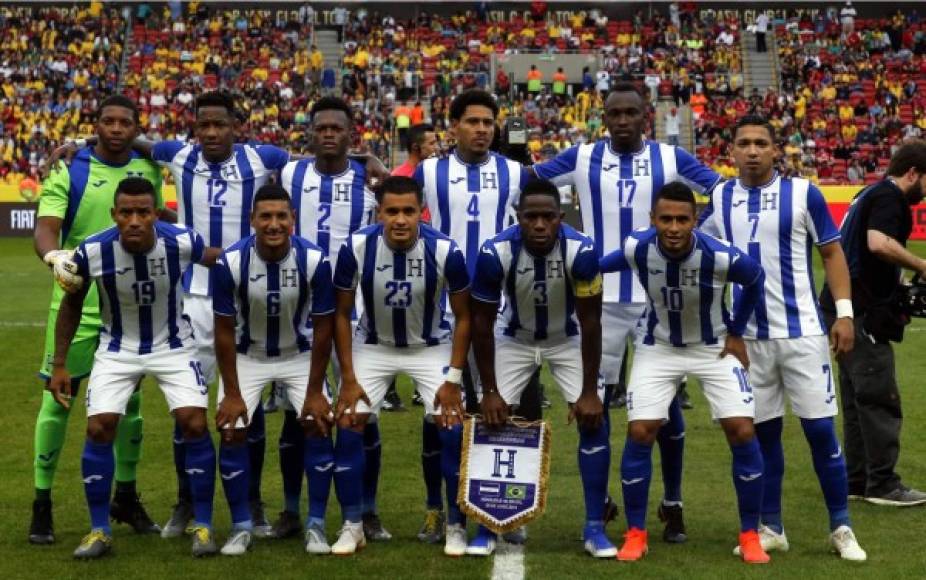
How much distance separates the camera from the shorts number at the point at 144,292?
24.2ft

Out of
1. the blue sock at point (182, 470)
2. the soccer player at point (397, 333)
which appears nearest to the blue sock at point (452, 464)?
the soccer player at point (397, 333)

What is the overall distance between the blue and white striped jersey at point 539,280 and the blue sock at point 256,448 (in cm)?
152

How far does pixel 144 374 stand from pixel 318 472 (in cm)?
105

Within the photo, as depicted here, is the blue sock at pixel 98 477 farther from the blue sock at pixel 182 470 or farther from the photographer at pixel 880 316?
the photographer at pixel 880 316

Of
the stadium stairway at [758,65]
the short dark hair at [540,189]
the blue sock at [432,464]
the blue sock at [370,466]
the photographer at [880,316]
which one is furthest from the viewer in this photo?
the stadium stairway at [758,65]

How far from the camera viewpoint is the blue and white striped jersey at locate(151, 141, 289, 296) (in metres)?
8.28

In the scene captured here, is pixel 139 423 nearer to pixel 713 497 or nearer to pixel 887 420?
pixel 713 497

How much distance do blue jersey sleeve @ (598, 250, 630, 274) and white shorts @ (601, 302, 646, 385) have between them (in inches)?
27.1

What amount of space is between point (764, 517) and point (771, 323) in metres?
1.05

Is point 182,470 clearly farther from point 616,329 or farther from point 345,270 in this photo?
point 616,329

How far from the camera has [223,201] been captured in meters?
8.28

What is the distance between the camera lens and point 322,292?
7379mm

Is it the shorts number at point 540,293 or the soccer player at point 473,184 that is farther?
the soccer player at point 473,184

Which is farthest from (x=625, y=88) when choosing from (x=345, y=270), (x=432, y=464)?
(x=432, y=464)
